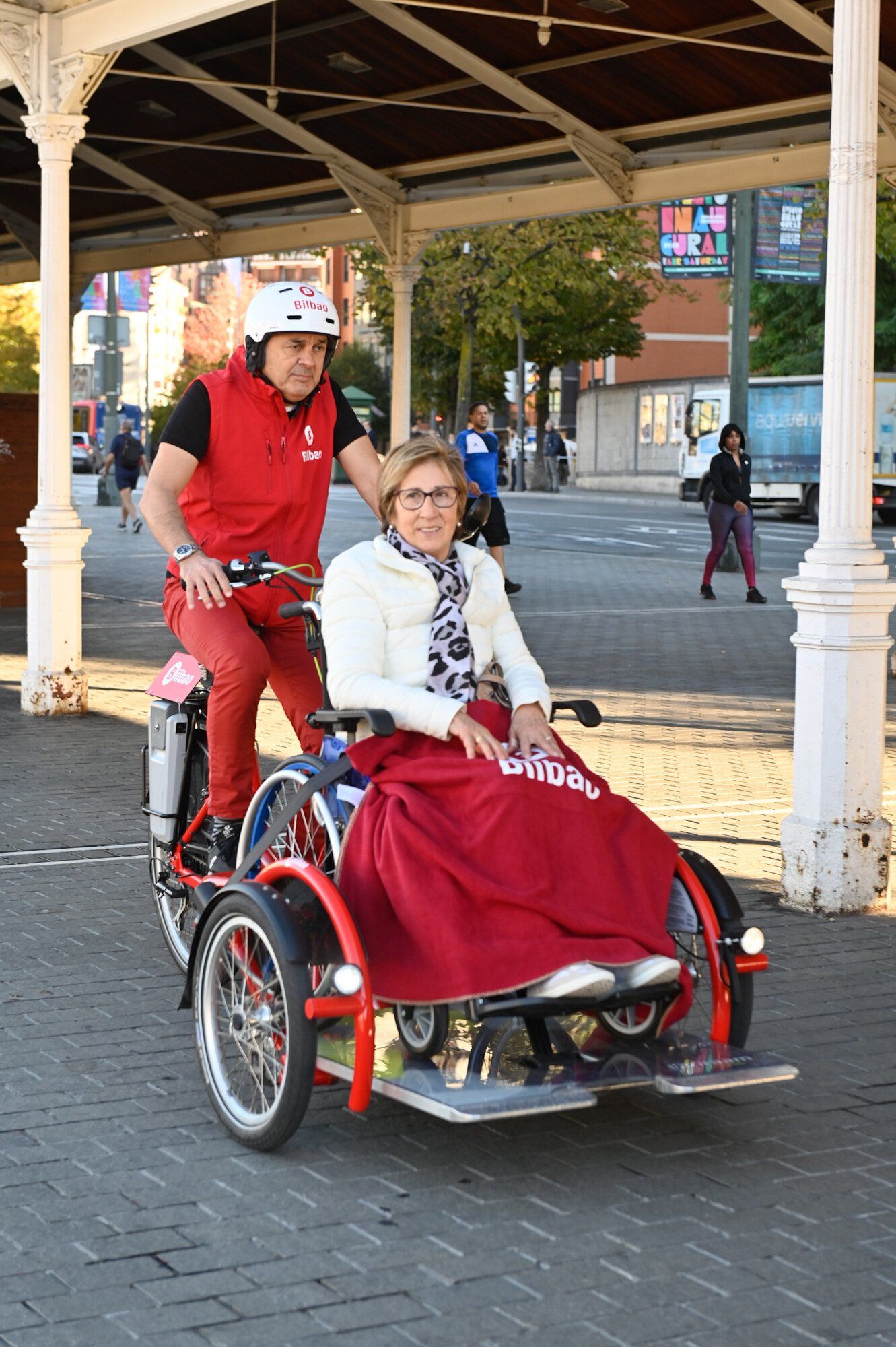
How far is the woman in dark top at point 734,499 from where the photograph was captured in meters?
18.8

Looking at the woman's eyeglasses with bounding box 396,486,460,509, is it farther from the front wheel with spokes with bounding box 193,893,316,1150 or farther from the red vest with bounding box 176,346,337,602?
the front wheel with spokes with bounding box 193,893,316,1150

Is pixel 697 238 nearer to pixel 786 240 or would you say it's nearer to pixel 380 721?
pixel 786 240

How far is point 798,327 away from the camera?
1918 inches

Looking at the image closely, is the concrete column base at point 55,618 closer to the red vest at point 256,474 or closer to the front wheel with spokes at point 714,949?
the red vest at point 256,474

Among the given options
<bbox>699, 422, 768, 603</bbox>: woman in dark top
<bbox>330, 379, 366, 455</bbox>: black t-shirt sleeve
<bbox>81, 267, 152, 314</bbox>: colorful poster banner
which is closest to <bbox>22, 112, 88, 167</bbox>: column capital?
<bbox>330, 379, 366, 455</bbox>: black t-shirt sleeve

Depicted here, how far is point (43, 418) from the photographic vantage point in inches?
448

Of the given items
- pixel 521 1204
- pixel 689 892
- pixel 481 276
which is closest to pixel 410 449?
pixel 689 892

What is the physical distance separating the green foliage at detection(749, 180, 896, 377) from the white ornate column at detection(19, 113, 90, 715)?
116 ft

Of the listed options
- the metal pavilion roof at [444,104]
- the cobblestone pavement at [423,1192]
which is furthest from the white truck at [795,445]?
the cobblestone pavement at [423,1192]

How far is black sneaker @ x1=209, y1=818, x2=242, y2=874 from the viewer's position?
517cm

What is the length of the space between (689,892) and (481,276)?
40.8 metres

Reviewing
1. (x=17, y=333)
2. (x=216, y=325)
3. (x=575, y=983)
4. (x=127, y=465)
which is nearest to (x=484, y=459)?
(x=575, y=983)

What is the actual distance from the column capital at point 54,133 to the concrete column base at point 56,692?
317 centimetres

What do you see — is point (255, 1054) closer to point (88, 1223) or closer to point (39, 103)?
point (88, 1223)
